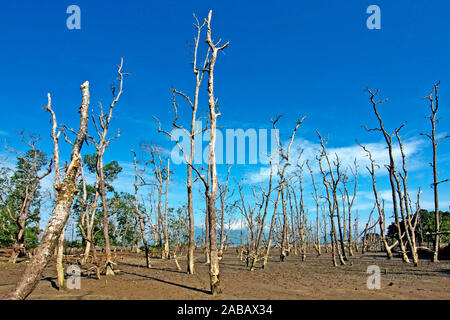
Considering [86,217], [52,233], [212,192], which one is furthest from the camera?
[86,217]

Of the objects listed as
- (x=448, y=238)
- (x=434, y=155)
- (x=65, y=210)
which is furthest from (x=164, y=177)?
(x=448, y=238)

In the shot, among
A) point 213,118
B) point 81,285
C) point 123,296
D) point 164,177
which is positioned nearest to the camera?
point 123,296

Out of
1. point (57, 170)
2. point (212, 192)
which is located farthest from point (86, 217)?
point (212, 192)

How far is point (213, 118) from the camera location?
1007 cm

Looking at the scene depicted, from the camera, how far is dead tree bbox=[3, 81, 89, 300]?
5566 millimetres

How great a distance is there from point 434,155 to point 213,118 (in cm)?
1460

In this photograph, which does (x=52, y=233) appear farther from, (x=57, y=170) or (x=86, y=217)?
(x=86, y=217)

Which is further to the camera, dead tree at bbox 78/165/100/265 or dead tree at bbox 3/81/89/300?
dead tree at bbox 78/165/100/265

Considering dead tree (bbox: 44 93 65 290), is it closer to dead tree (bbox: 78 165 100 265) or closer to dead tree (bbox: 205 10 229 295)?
dead tree (bbox: 78 165 100 265)

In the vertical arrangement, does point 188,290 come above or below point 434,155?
below

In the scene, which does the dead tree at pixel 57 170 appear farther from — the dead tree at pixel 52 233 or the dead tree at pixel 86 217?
the dead tree at pixel 52 233

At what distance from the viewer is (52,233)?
5.83 m

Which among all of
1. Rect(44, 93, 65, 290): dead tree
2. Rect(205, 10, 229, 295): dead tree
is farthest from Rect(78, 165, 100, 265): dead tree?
Rect(205, 10, 229, 295): dead tree

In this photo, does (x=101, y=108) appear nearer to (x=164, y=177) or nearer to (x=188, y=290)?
(x=188, y=290)
